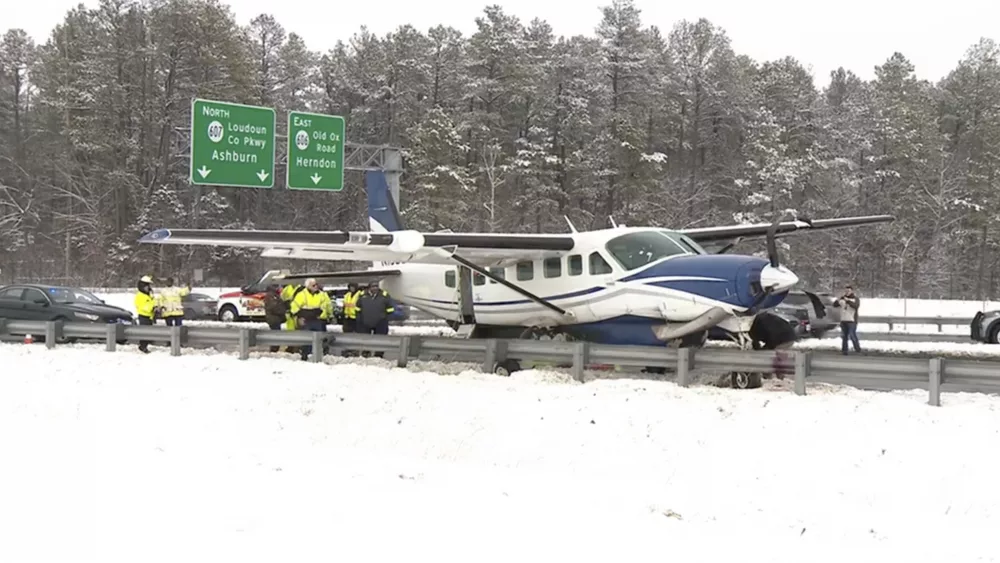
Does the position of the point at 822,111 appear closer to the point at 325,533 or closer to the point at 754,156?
the point at 754,156

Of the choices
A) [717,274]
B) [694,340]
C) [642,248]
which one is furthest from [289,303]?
[717,274]

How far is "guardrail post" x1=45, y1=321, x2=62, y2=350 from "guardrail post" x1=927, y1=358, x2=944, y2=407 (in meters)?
16.3

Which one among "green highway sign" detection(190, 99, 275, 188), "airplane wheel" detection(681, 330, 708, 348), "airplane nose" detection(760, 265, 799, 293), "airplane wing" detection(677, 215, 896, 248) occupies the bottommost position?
"airplane wheel" detection(681, 330, 708, 348)

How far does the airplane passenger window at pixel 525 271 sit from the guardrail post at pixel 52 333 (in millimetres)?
9796

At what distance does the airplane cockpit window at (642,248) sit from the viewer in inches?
577

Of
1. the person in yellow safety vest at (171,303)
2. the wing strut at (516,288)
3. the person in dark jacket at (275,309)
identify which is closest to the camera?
the wing strut at (516,288)

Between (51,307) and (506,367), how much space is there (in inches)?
489

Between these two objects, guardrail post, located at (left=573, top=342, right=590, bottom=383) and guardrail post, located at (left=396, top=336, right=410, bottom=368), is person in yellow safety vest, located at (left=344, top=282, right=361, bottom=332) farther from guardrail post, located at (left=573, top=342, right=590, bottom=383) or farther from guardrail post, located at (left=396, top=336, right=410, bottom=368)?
guardrail post, located at (left=573, top=342, right=590, bottom=383)

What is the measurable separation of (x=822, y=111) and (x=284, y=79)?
38.1 m

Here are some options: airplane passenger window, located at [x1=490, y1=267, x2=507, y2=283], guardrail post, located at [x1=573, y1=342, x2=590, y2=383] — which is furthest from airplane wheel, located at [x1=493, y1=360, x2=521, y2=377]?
airplane passenger window, located at [x1=490, y1=267, x2=507, y2=283]

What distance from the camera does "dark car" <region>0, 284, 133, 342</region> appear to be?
20.0 m

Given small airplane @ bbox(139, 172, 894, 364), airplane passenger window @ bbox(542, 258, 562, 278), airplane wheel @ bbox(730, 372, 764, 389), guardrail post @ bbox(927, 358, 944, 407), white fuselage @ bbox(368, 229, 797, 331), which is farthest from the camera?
airplane passenger window @ bbox(542, 258, 562, 278)

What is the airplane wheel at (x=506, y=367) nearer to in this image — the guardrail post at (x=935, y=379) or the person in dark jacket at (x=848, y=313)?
the guardrail post at (x=935, y=379)

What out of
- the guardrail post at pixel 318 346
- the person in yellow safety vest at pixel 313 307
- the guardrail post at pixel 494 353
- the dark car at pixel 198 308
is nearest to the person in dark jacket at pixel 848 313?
the guardrail post at pixel 494 353
